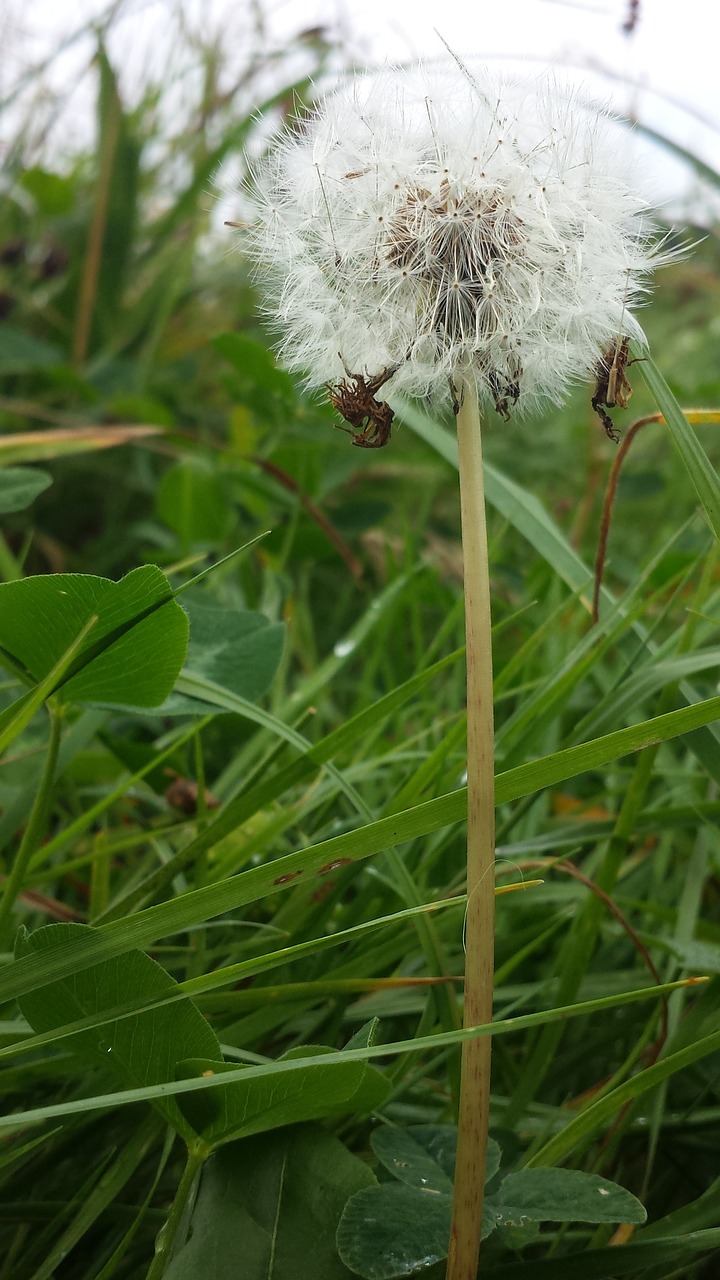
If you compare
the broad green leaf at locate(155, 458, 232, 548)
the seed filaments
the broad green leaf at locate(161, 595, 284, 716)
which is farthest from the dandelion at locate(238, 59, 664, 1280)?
the broad green leaf at locate(155, 458, 232, 548)

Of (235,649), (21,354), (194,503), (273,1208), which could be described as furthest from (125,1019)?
(21,354)

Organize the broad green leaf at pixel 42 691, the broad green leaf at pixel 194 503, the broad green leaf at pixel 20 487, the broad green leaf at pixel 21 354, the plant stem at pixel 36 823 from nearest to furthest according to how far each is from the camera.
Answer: the broad green leaf at pixel 42 691, the plant stem at pixel 36 823, the broad green leaf at pixel 20 487, the broad green leaf at pixel 194 503, the broad green leaf at pixel 21 354

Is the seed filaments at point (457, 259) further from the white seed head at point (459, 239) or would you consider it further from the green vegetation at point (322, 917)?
the green vegetation at point (322, 917)

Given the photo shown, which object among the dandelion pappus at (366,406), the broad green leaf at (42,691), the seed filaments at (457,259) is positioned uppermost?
the seed filaments at (457,259)

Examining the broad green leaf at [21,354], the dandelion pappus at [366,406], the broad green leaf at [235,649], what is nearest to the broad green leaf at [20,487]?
the broad green leaf at [235,649]

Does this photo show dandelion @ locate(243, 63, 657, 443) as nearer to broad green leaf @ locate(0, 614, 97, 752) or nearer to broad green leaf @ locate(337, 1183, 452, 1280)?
broad green leaf @ locate(0, 614, 97, 752)

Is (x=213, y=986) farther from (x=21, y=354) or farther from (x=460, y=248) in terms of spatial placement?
(x=21, y=354)
